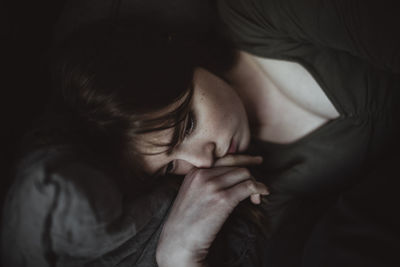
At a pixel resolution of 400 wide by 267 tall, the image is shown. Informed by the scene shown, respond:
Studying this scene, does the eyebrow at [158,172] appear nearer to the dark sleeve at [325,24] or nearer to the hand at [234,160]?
the hand at [234,160]

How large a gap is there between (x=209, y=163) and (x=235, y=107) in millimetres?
142

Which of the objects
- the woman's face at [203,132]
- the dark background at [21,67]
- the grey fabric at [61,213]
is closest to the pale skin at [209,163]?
the woman's face at [203,132]

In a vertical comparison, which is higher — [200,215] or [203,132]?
[203,132]

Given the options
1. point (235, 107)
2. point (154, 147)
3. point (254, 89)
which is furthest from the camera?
point (254, 89)

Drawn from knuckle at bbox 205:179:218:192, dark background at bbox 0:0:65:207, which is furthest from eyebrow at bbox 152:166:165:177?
dark background at bbox 0:0:65:207

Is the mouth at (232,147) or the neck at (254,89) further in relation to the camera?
the neck at (254,89)

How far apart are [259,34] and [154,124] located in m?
0.34

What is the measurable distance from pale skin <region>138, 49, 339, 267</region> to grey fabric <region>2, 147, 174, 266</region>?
119 millimetres

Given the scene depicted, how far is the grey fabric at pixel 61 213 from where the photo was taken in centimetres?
51

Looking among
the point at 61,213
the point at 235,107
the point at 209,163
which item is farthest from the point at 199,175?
the point at 61,213

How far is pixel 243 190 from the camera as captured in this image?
66cm

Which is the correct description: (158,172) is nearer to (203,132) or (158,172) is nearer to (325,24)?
(203,132)

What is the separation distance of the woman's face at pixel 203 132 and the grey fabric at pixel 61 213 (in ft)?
0.37

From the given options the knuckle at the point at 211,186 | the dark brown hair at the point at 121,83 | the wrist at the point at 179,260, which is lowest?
the wrist at the point at 179,260
